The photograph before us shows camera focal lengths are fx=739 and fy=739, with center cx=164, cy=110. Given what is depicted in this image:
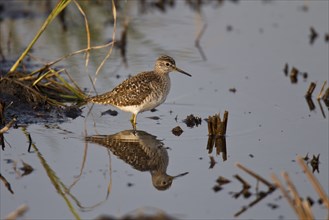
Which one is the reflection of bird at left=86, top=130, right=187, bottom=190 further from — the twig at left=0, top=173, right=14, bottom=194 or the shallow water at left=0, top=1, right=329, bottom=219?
the twig at left=0, top=173, right=14, bottom=194

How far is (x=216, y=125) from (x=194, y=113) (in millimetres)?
1185

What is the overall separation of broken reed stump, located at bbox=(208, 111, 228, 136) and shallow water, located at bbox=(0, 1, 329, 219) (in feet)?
0.48

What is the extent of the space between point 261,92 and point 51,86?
334cm

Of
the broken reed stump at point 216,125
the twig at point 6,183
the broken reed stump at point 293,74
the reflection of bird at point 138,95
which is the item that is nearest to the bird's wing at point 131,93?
the reflection of bird at point 138,95

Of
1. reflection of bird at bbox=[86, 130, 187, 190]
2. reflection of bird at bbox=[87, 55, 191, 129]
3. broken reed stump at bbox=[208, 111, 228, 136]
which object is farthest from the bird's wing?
broken reed stump at bbox=[208, 111, 228, 136]

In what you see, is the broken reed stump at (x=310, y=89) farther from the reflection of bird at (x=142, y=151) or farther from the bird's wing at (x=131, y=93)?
the reflection of bird at (x=142, y=151)

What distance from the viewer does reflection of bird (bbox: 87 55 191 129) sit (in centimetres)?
1039

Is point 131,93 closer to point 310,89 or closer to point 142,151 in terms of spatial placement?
point 142,151

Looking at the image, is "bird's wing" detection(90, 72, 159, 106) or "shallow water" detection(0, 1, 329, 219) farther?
"bird's wing" detection(90, 72, 159, 106)

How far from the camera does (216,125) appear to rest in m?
9.93

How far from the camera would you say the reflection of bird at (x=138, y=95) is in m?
10.4

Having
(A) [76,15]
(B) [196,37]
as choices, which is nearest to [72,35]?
(A) [76,15]

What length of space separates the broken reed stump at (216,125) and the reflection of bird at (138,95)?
95 centimetres

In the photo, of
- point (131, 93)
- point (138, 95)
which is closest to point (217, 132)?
point (138, 95)
